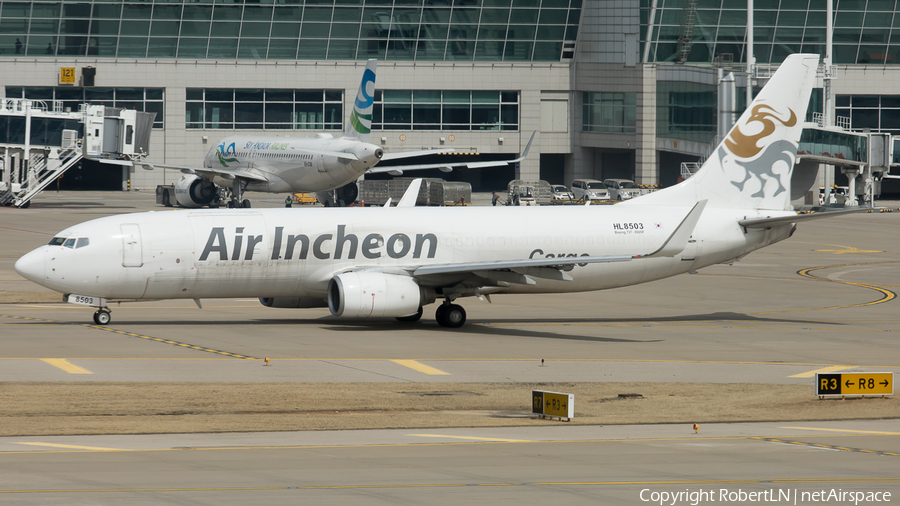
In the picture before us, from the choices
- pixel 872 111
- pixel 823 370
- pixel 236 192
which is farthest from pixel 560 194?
pixel 823 370

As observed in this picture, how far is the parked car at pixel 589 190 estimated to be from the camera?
10538 centimetres

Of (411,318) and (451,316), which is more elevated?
(451,316)

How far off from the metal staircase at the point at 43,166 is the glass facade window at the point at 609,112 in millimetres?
55250

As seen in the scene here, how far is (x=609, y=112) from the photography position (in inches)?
4692

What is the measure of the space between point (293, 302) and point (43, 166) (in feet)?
207

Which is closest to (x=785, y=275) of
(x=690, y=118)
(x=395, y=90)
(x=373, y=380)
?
(x=373, y=380)

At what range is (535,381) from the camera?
27.8 meters

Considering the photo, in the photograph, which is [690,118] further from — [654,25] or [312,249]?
[312,249]

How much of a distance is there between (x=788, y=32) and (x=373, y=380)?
9046cm

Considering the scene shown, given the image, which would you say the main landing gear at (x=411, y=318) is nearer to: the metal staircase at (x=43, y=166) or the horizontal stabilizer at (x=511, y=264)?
the horizontal stabilizer at (x=511, y=264)

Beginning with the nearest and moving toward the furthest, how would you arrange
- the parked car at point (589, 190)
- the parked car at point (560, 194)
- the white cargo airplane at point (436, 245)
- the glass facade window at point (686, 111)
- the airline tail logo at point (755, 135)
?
the white cargo airplane at point (436, 245), the airline tail logo at point (755, 135), the glass facade window at point (686, 111), the parked car at point (589, 190), the parked car at point (560, 194)

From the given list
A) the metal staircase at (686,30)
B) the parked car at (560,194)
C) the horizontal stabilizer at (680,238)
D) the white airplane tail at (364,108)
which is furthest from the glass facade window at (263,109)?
the horizontal stabilizer at (680,238)

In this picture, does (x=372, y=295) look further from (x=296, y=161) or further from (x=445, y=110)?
(x=445, y=110)

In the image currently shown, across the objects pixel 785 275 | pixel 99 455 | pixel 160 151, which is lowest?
pixel 99 455
